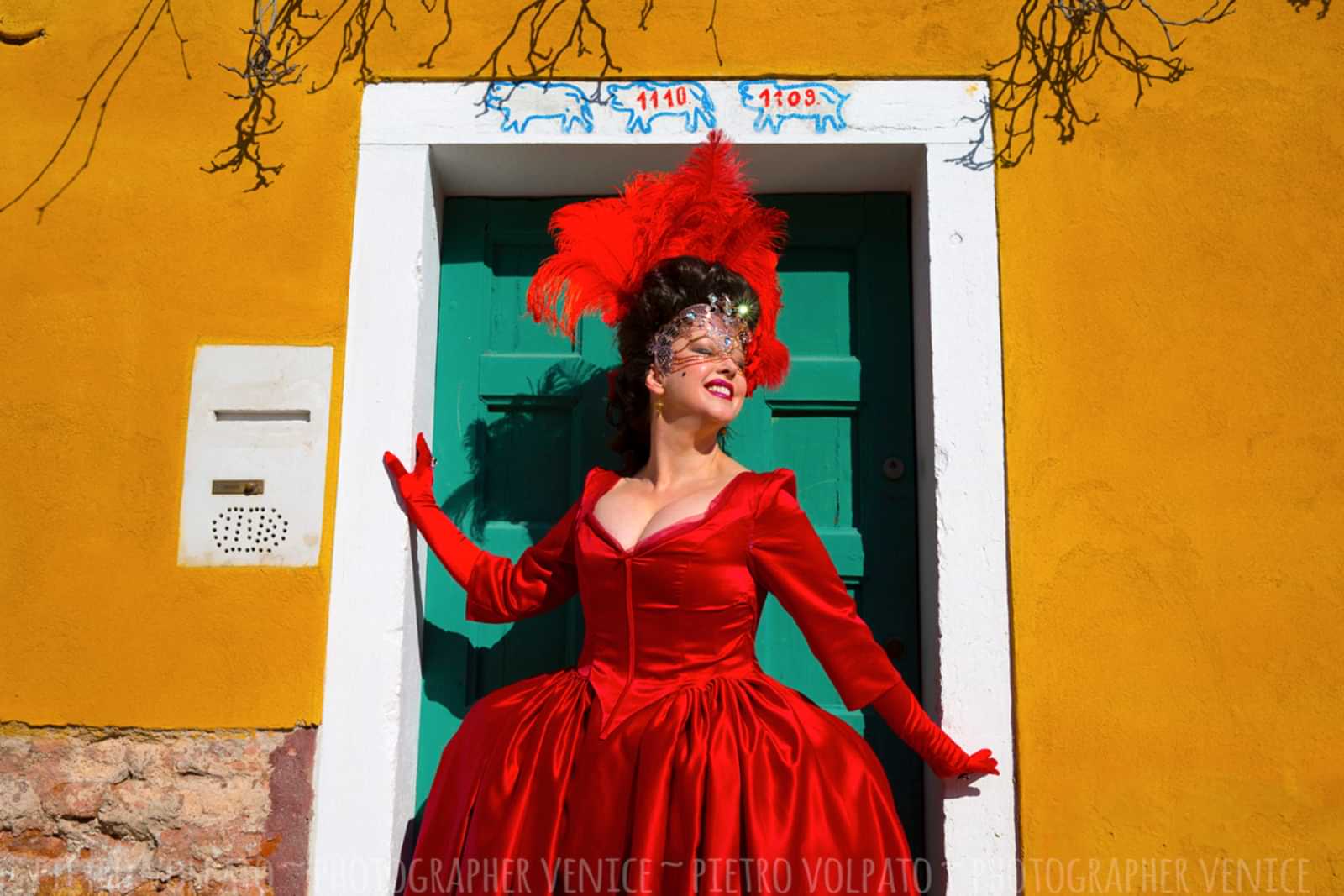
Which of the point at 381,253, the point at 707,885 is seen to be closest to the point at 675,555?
the point at 707,885

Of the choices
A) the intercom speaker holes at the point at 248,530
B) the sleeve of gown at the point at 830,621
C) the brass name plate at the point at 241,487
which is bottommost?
the sleeve of gown at the point at 830,621

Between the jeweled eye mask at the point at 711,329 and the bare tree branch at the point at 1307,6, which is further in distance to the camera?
the bare tree branch at the point at 1307,6

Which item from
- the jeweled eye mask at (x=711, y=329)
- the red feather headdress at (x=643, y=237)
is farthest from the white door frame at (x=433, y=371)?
the jeweled eye mask at (x=711, y=329)

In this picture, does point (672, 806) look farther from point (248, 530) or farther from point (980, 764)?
point (248, 530)

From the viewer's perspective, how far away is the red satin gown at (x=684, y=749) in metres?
2.26

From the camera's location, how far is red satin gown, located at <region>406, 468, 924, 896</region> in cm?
226

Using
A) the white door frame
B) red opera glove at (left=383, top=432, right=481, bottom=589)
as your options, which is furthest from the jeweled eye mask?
red opera glove at (left=383, top=432, right=481, bottom=589)

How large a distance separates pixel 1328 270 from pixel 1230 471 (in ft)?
1.95

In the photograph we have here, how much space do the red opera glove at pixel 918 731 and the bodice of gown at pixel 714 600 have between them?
0.05 meters

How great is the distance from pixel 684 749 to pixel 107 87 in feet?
7.87

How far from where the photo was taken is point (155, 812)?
9.22 feet

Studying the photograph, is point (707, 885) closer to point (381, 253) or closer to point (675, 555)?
point (675, 555)

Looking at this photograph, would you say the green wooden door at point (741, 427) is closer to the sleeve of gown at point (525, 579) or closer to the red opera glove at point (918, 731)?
the sleeve of gown at point (525, 579)

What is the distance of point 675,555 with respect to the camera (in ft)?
8.23
